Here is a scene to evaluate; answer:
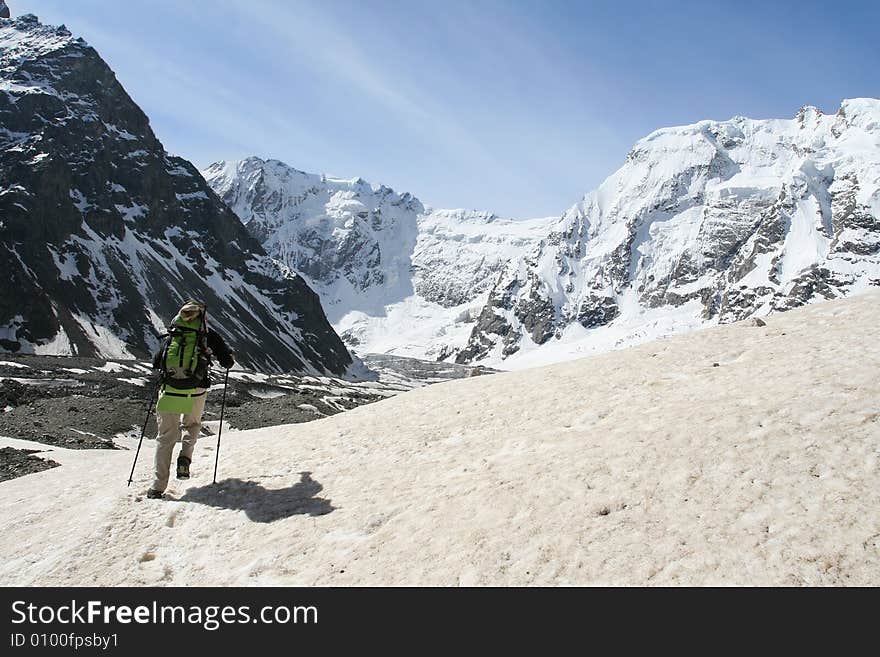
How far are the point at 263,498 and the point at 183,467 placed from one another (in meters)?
1.95

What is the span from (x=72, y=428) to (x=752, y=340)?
32679 millimetres

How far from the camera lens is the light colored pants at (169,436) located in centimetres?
1102

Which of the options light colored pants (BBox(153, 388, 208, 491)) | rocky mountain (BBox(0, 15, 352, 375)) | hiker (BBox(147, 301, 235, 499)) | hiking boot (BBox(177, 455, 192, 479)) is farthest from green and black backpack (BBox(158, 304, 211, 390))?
rocky mountain (BBox(0, 15, 352, 375))

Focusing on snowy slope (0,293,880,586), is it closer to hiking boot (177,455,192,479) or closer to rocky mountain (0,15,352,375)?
hiking boot (177,455,192,479)

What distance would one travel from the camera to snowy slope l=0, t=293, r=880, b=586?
709 cm

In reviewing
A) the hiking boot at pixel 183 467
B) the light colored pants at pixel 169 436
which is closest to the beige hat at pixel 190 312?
the light colored pants at pixel 169 436

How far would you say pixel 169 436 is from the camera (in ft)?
37.0

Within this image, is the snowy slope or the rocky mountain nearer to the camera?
the snowy slope

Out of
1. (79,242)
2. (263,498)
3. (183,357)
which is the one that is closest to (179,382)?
(183,357)

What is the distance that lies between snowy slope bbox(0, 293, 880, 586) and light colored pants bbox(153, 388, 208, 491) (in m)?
0.51
